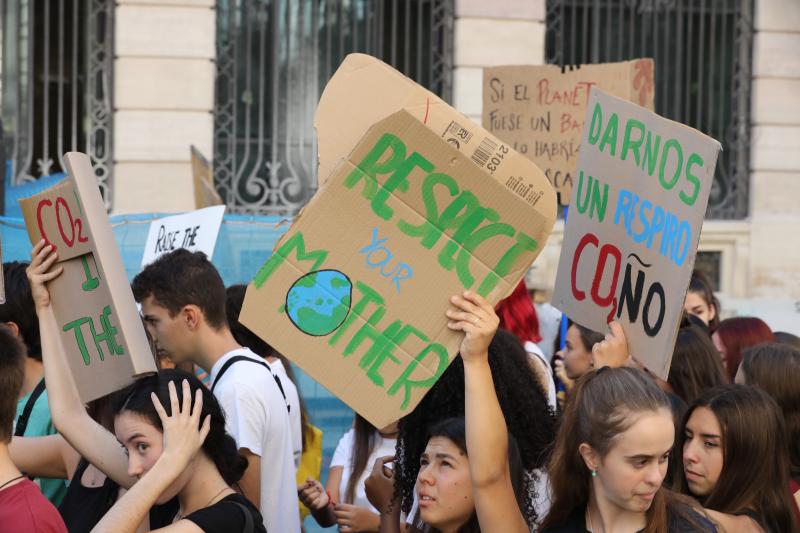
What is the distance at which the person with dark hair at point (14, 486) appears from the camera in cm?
294

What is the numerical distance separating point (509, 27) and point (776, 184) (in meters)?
3.05

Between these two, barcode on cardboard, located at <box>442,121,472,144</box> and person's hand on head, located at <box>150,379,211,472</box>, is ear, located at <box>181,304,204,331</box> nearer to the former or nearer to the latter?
person's hand on head, located at <box>150,379,211,472</box>

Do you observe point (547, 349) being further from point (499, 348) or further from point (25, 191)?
point (499, 348)

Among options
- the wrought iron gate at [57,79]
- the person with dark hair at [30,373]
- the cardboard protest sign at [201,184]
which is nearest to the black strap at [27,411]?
the person with dark hair at [30,373]

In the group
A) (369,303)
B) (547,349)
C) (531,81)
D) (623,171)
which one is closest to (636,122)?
(623,171)

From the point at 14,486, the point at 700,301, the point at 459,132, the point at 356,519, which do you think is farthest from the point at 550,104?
the point at 14,486

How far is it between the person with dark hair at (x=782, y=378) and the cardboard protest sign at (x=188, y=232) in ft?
7.58

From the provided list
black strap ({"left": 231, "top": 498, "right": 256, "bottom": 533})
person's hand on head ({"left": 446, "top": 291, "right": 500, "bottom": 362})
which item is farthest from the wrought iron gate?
person's hand on head ({"left": 446, "top": 291, "right": 500, "bottom": 362})

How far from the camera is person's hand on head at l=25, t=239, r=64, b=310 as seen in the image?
3928 millimetres

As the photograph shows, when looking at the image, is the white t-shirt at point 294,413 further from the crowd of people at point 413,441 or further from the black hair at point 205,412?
the black hair at point 205,412

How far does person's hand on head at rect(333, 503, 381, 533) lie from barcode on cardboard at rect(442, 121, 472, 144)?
1.62 meters

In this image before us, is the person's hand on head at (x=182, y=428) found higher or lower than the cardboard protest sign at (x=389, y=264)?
lower

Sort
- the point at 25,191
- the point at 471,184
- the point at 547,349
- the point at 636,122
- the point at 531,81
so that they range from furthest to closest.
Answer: the point at 25,191
the point at 547,349
the point at 531,81
the point at 636,122
the point at 471,184

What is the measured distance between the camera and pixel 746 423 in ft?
12.6
